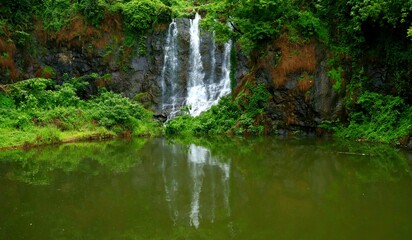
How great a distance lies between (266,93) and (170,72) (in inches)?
343

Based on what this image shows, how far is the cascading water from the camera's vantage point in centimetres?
2731

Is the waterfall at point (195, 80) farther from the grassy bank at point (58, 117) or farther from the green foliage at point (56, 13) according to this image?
the green foliage at point (56, 13)

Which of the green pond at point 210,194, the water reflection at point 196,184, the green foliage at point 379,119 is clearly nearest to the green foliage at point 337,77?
the green foliage at point 379,119

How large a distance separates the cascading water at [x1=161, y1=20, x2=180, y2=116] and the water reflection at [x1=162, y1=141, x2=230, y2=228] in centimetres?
1246

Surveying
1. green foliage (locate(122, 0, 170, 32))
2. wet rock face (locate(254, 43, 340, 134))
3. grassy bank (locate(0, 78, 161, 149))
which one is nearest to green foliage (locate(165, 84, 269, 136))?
wet rock face (locate(254, 43, 340, 134))

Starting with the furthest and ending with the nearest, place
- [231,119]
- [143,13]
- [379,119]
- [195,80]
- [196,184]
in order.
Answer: [143,13]
[195,80]
[231,119]
[379,119]
[196,184]

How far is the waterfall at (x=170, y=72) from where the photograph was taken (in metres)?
27.3

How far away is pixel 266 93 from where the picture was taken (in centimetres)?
2141

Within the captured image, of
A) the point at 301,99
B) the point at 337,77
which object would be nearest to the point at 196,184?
the point at 301,99

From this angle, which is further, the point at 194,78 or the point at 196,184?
the point at 194,78

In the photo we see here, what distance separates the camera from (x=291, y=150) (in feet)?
49.1

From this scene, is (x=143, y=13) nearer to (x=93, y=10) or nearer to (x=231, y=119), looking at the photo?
(x=93, y=10)

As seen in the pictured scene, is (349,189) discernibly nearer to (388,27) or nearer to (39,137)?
(388,27)

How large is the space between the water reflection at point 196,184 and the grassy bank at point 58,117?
621cm
